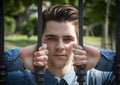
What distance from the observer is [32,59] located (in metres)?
2.43

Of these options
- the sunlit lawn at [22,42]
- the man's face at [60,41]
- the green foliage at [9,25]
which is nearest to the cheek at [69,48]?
the man's face at [60,41]

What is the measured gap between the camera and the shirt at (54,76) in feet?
8.16

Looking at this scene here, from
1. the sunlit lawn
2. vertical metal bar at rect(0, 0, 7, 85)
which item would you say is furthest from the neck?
the sunlit lawn

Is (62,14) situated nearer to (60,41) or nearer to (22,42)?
(60,41)

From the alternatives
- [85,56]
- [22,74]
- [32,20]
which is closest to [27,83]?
[22,74]

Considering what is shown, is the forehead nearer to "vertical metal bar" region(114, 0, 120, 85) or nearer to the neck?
the neck

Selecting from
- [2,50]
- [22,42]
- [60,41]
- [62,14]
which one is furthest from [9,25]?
[2,50]

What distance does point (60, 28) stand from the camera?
2.63m

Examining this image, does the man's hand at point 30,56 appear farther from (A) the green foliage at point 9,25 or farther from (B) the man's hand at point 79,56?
(A) the green foliage at point 9,25

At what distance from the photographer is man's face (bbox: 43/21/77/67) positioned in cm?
254

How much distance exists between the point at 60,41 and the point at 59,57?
0.35 feet

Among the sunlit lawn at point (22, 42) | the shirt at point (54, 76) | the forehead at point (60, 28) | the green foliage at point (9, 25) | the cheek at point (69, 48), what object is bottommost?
the sunlit lawn at point (22, 42)

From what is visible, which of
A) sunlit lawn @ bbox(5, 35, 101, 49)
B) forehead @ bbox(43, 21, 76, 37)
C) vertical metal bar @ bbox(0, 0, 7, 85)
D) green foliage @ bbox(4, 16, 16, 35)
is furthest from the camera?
green foliage @ bbox(4, 16, 16, 35)

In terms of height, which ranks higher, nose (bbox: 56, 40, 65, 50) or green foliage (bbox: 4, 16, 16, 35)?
green foliage (bbox: 4, 16, 16, 35)
